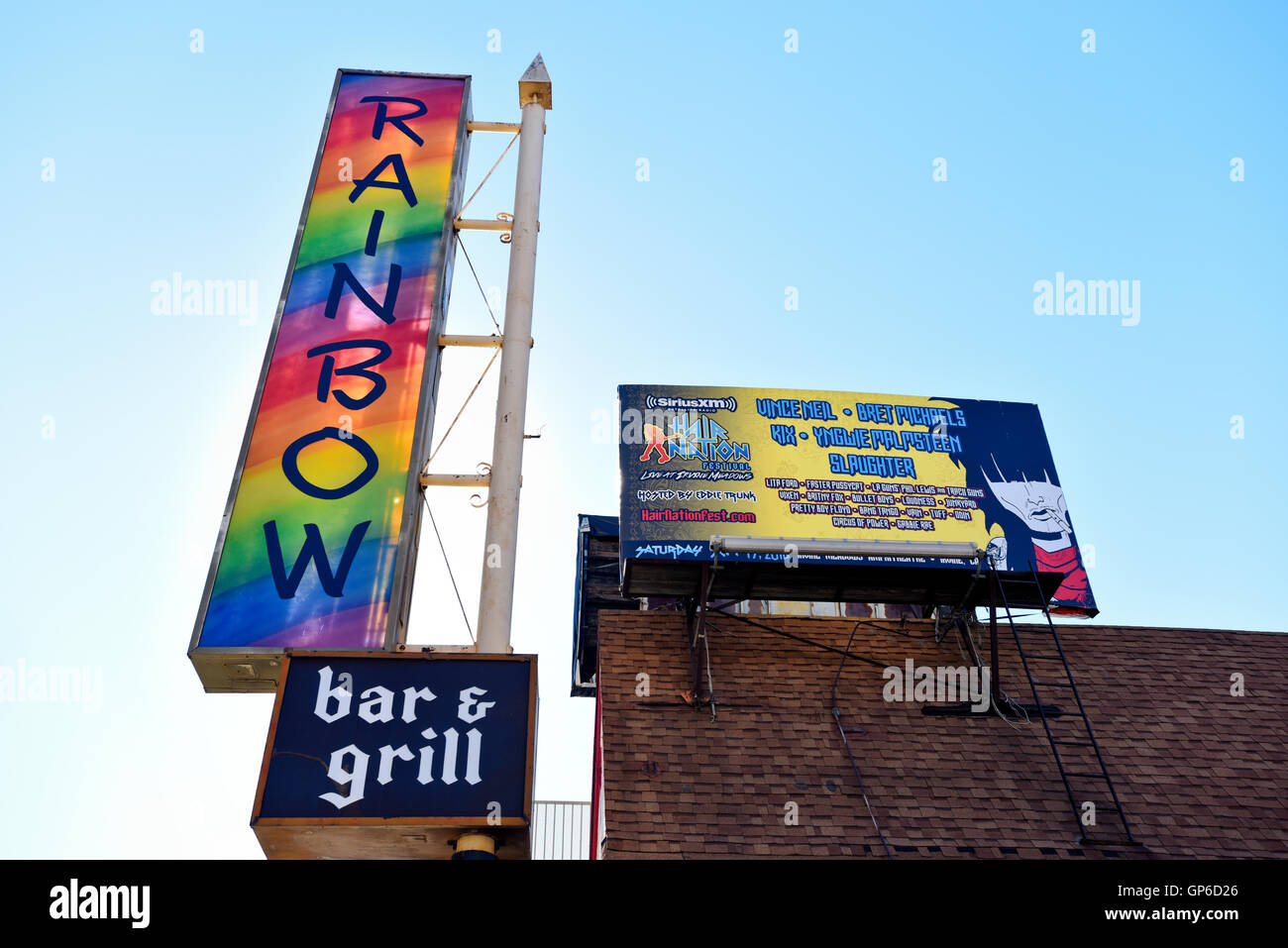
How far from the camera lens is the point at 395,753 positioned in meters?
7.80

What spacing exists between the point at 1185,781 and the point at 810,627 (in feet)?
15.9

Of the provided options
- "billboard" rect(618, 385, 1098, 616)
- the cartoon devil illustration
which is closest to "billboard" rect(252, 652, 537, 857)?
"billboard" rect(618, 385, 1098, 616)

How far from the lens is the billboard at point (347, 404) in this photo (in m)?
10.2

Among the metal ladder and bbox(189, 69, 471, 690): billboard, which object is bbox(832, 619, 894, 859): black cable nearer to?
the metal ladder

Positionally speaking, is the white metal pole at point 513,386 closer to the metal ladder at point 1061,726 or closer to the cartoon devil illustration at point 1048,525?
the metal ladder at point 1061,726

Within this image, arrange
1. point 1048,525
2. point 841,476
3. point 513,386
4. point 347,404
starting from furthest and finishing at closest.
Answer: point 1048,525 → point 841,476 → point 347,404 → point 513,386

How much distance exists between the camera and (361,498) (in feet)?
35.8

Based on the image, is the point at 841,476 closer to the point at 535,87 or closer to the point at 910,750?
A: the point at 910,750

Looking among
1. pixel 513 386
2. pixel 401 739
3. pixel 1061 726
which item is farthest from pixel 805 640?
pixel 401 739

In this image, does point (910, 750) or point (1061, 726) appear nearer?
point (910, 750)

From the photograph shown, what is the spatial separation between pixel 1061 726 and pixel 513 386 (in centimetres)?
795

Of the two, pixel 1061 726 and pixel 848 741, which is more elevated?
pixel 1061 726

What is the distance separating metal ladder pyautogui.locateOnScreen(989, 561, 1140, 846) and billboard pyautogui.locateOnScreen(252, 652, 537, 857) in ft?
22.5
